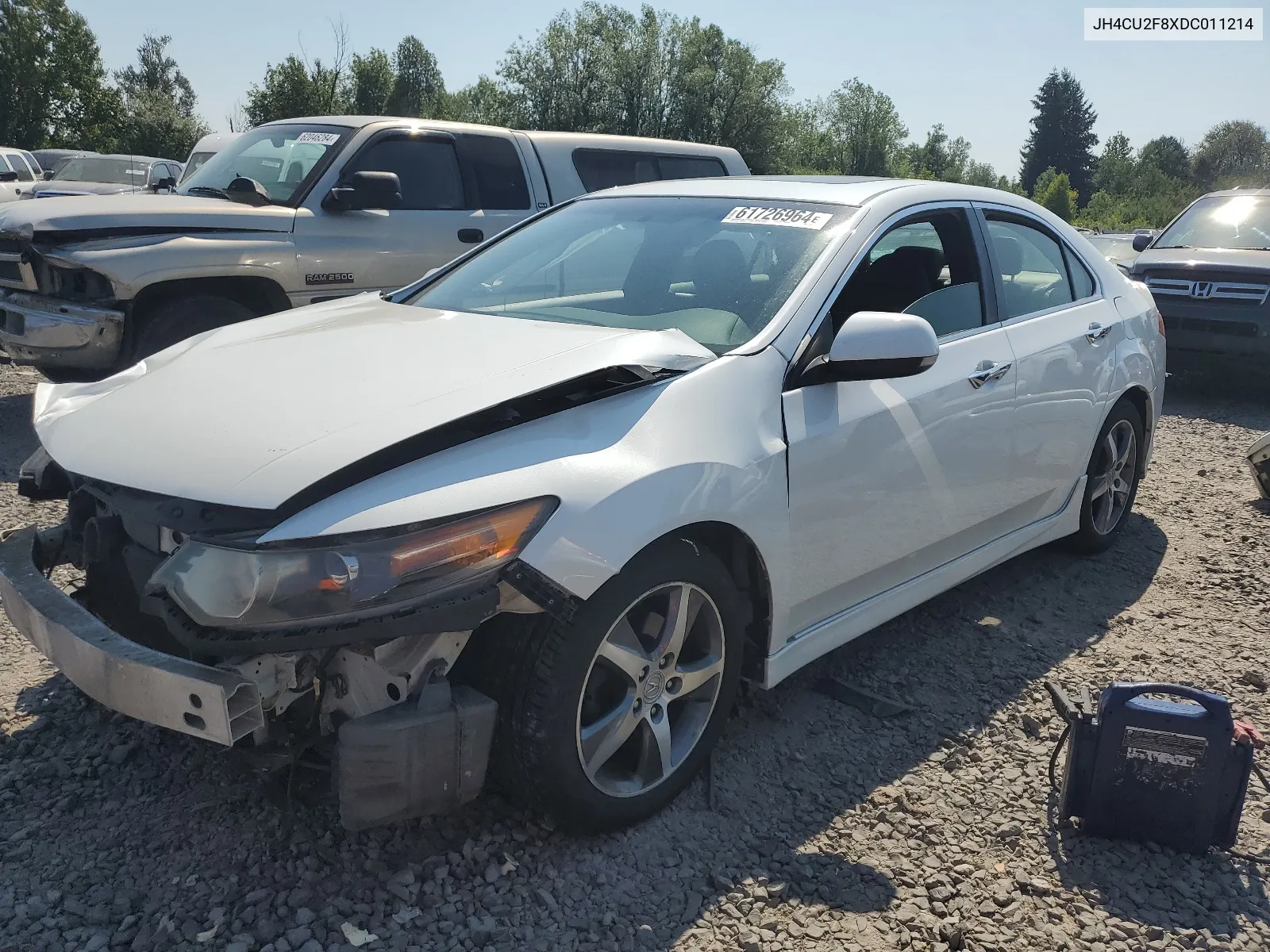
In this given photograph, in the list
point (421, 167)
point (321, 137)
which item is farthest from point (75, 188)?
point (421, 167)

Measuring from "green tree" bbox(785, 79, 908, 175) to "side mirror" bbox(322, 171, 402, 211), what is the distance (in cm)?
8529

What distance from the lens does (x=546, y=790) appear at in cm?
236

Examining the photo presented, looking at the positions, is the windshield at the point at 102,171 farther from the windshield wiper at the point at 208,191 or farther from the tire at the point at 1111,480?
the tire at the point at 1111,480

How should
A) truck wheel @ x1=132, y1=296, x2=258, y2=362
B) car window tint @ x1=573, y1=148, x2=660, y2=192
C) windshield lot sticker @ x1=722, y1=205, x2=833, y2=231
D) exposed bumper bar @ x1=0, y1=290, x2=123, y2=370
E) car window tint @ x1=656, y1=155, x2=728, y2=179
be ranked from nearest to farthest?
windshield lot sticker @ x1=722, y1=205, x2=833, y2=231 → exposed bumper bar @ x1=0, y1=290, x2=123, y2=370 → truck wheel @ x1=132, y1=296, x2=258, y2=362 → car window tint @ x1=573, y1=148, x2=660, y2=192 → car window tint @ x1=656, y1=155, x2=728, y2=179

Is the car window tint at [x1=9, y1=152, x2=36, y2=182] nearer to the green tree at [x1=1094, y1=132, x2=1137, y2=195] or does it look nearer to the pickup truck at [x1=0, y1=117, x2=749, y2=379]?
the pickup truck at [x1=0, y1=117, x2=749, y2=379]

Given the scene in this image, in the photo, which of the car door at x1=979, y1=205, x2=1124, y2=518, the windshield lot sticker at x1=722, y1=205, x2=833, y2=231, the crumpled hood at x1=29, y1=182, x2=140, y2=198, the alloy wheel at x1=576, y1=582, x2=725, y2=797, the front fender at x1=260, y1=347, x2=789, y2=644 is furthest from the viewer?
the crumpled hood at x1=29, y1=182, x2=140, y2=198

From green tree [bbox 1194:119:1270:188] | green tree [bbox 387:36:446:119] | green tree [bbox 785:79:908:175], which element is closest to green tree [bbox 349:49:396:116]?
green tree [bbox 387:36:446:119]

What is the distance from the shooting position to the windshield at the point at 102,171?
1773cm

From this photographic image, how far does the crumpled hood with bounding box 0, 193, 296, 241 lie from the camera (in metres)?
5.64

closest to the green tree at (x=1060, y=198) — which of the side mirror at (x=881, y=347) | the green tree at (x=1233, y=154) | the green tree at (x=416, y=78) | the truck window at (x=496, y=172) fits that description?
the green tree at (x=1233, y=154)

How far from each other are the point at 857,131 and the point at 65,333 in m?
92.3

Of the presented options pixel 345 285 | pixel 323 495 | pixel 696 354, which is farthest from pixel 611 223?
pixel 345 285

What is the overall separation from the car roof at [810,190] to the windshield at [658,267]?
6cm

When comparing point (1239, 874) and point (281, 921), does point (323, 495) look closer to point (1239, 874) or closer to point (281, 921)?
point (281, 921)
